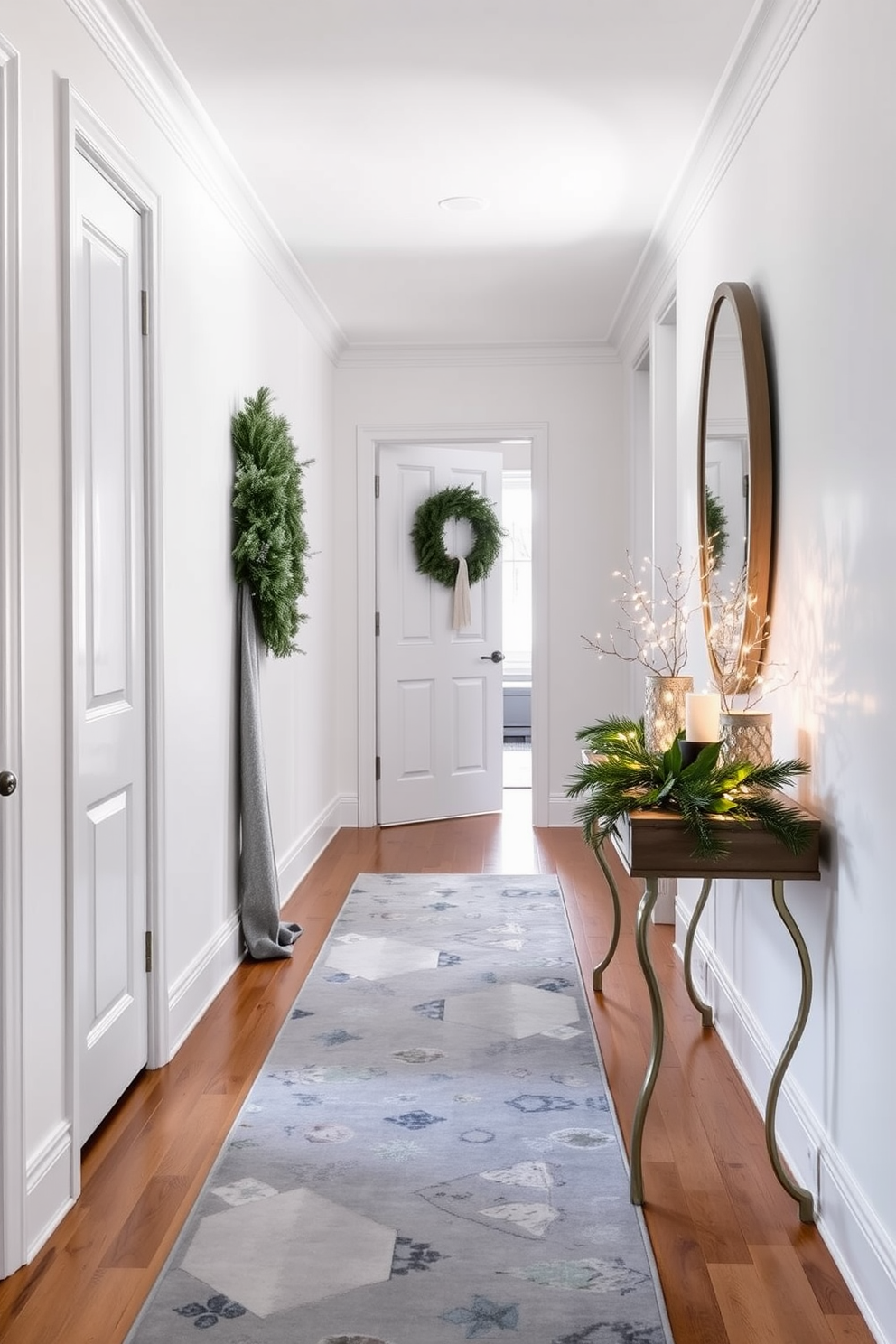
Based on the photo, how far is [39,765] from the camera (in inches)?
88.1

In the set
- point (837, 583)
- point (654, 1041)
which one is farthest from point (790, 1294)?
point (837, 583)

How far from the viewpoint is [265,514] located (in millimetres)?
3951

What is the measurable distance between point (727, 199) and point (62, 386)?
2.01 m

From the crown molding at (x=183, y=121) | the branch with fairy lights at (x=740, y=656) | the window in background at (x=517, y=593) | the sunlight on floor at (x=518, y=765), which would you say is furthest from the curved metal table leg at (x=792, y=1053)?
the window in background at (x=517, y=593)

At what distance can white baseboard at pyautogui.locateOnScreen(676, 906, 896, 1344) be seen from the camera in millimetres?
1923

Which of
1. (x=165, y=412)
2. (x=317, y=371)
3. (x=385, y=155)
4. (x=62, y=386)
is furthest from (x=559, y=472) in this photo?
(x=62, y=386)

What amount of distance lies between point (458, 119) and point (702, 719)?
190 centimetres

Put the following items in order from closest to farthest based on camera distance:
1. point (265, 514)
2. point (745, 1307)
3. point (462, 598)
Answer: point (745, 1307) → point (265, 514) → point (462, 598)

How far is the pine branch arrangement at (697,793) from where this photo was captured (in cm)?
230

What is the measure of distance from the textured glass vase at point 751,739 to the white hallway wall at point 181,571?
1.44 m

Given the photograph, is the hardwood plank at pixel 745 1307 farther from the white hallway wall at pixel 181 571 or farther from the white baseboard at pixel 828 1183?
the white hallway wall at pixel 181 571

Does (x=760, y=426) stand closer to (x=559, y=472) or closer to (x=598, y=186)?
(x=598, y=186)

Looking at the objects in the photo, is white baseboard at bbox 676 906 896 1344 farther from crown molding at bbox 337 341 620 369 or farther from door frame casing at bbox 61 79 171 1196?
crown molding at bbox 337 341 620 369

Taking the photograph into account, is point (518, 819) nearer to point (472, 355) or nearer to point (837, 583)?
point (472, 355)
